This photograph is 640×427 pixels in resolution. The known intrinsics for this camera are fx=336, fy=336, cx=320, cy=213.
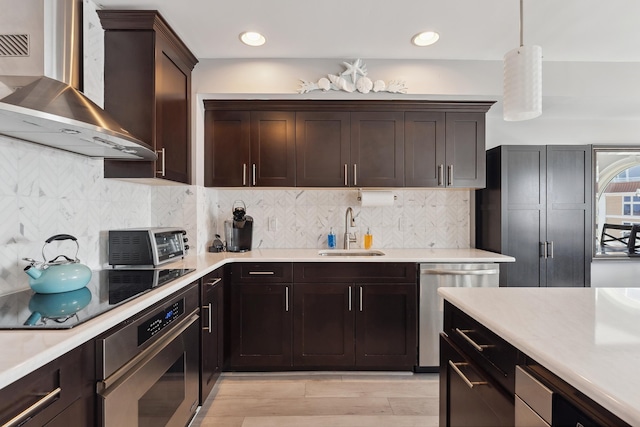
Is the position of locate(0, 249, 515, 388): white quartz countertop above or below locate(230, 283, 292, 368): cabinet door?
above

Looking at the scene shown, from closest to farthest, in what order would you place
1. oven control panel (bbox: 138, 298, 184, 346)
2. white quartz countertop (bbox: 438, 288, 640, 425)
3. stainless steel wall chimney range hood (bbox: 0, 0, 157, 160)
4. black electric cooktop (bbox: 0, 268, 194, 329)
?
1. white quartz countertop (bbox: 438, 288, 640, 425)
2. black electric cooktop (bbox: 0, 268, 194, 329)
3. stainless steel wall chimney range hood (bbox: 0, 0, 157, 160)
4. oven control panel (bbox: 138, 298, 184, 346)

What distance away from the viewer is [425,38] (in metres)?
2.39

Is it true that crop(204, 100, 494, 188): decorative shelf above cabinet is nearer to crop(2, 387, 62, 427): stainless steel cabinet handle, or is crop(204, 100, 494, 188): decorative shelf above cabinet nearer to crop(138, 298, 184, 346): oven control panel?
crop(138, 298, 184, 346): oven control panel

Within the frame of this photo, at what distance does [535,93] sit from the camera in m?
1.33

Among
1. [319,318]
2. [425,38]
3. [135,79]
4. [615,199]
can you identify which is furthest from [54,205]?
[615,199]

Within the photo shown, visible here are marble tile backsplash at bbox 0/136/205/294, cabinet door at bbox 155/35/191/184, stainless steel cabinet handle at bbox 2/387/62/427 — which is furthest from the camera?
cabinet door at bbox 155/35/191/184

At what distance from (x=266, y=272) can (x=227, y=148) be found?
1.12 meters

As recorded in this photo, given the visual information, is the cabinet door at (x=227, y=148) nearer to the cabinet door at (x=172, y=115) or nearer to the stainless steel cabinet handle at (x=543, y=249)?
the cabinet door at (x=172, y=115)

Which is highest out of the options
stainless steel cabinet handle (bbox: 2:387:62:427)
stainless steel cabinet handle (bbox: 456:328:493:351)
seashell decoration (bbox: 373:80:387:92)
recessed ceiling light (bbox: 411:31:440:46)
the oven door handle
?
recessed ceiling light (bbox: 411:31:440:46)

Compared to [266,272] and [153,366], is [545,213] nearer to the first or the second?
[266,272]

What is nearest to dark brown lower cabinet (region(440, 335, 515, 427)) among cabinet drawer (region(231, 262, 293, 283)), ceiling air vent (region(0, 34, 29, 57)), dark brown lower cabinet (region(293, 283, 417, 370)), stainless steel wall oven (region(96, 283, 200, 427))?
dark brown lower cabinet (region(293, 283, 417, 370))

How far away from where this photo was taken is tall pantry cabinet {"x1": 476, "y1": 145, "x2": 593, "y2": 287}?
2887mm

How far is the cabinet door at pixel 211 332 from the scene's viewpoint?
6.96ft

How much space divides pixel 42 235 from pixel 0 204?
10.2 inches
